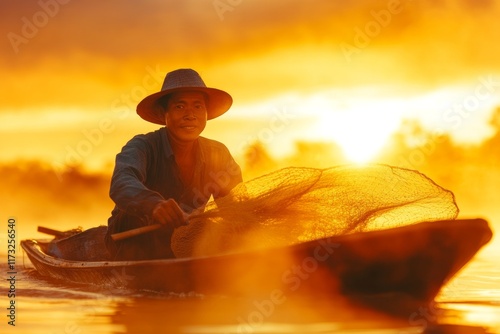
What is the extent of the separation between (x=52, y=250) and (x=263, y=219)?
390 centimetres

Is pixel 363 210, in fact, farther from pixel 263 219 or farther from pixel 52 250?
pixel 52 250

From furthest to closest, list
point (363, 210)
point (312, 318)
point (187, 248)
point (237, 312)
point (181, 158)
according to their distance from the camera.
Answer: point (181, 158) < point (187, 248) < point (363, 210) < point (237, 312) < point (312, 318)

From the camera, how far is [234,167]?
7340mm

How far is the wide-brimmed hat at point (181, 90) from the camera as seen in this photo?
22.5 feet

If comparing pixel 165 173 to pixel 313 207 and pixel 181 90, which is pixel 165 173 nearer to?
pixel 181 90

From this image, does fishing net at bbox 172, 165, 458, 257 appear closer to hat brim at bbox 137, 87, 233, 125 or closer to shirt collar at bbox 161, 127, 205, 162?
shirt collar at bbox 161, 127, 205, 162

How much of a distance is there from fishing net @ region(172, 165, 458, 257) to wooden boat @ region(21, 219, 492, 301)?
16.8 inches

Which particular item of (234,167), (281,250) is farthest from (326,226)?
(234,167)

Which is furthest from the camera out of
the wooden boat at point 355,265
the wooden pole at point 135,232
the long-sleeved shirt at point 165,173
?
the long-sleeved shirt at point 165,173

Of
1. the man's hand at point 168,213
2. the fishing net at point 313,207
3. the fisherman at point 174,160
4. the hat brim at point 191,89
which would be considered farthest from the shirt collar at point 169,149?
the man's hand at point 168,213

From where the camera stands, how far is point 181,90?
6898 mm

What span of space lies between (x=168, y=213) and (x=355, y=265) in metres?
1.42

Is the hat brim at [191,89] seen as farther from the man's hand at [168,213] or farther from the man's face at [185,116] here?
the man's hand at [168,213]

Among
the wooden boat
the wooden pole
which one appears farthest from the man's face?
the wooden boat
